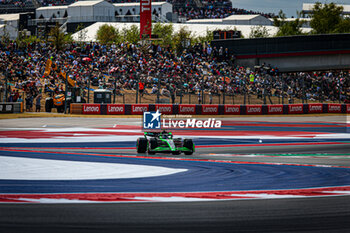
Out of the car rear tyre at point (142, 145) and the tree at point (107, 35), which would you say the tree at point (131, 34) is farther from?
the car rear tyre at point (142, 145)

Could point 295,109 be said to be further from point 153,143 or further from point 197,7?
point 197,7

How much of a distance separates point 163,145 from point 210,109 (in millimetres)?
20472

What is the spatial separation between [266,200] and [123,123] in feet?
65.9

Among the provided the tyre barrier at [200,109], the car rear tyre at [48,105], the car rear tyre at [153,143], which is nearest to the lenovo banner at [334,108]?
the tyre barrier at [200,109]

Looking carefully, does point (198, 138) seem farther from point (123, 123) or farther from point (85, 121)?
point (85, 121)

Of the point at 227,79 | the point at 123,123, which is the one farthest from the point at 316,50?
the point at 123,123

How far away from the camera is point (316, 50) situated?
53.1 metres

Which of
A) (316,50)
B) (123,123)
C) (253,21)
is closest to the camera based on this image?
(123,123)

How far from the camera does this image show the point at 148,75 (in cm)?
3403

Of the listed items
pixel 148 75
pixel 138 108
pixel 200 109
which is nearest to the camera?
pixel 138 108

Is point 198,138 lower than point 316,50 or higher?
lower

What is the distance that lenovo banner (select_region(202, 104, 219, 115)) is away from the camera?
1363 inches

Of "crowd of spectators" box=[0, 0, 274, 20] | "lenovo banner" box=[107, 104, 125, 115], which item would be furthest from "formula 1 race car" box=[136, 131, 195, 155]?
"crowd of spectators" box=[0, 0, 274, 20]

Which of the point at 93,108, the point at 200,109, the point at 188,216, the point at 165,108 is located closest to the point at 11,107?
the point at 93,108
